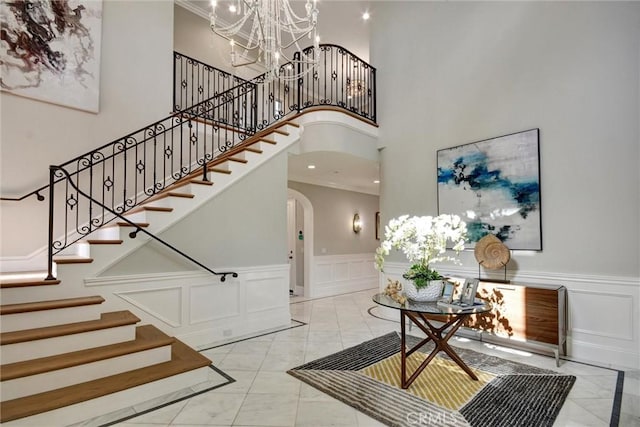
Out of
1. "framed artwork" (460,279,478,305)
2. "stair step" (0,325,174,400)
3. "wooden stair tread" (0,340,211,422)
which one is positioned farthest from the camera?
"framed artwork" (460,279,478,305)

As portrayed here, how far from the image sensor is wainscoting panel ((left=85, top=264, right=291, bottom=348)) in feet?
11.2

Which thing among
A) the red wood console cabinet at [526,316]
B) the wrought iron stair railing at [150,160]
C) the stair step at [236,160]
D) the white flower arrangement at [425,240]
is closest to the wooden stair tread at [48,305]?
the wrought iron stair railing at [150,160]

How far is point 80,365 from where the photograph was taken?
246 cm

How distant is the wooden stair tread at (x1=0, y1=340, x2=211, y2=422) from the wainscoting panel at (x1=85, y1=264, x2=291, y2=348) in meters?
0.72

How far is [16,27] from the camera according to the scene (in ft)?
12.1

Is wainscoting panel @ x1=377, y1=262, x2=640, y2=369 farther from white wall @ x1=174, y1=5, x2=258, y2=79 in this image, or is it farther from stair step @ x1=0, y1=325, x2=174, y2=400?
white wall @ x1=174, y1=5, x2=258, y2=79

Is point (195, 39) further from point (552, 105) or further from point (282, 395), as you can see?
point (282, 395)

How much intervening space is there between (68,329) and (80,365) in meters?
0.35

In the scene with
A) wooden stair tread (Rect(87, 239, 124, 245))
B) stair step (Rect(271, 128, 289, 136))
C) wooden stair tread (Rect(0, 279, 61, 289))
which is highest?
stair step (Rect(271, 128, 289, 136))

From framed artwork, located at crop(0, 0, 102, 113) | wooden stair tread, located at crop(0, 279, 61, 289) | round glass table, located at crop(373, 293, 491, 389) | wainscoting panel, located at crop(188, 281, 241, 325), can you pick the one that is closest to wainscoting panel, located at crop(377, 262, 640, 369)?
round glass table, located at crop(373, 293, 491, 389)

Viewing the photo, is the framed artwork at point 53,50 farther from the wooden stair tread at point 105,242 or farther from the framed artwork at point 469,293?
the framed artwork at point 469,293

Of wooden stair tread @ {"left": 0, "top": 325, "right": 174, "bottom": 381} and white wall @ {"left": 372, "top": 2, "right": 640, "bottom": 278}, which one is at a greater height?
white wall @ {"left": 372, "top": 2, "right": 640, "bottom": 278}

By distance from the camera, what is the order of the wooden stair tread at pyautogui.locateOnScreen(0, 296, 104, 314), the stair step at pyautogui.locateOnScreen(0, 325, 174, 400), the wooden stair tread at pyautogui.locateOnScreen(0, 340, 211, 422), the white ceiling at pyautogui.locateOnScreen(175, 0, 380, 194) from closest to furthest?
the wooden stair tread at pyautogui.locateOnScreen(0, 340, 211, 422)
the stair step at pyautogui.locateOnScreen(0, 325, 174, 400)
the wooden stair tread at pyautogui.locateOnScreen(0, 296, 104, 314)
the white ceiling at pyautogui.locateOnScreen(175, 0, 380, 194)

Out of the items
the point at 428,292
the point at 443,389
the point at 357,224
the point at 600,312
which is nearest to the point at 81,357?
the point at 428,292
